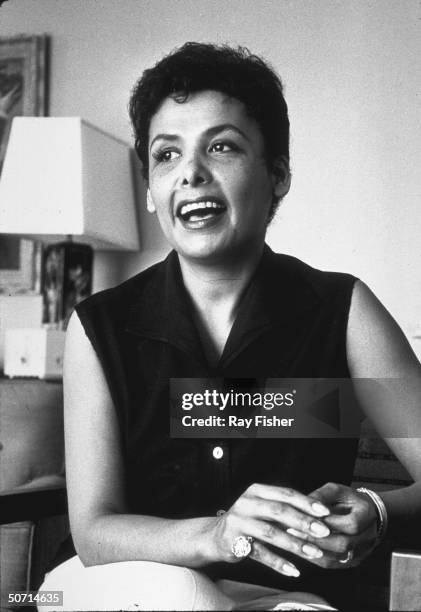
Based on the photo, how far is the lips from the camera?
3.16ft

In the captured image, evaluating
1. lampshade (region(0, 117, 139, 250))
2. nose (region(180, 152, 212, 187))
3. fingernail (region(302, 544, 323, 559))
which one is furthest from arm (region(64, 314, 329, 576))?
lampshade (region(0, 117, 139, 250))

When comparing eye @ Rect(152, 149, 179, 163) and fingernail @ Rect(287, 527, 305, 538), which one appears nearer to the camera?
fingernail @ Rect(287, 527, 305, 538)

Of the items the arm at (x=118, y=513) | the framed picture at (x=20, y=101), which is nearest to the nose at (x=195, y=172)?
the arm at (x=118, y=513)

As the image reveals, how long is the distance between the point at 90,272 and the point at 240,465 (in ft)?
2.43

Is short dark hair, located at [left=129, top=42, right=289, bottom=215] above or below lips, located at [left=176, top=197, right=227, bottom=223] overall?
above

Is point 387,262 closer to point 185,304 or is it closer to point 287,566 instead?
point 185,304

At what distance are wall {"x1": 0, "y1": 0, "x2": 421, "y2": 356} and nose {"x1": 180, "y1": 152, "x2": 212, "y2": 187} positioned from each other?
0.20 metres

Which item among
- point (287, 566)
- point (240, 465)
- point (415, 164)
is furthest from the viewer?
point (415, 164)

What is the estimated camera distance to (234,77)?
101cm

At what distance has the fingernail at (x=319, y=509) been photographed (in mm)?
701

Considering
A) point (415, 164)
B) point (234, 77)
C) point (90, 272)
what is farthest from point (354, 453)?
point (90, 272)

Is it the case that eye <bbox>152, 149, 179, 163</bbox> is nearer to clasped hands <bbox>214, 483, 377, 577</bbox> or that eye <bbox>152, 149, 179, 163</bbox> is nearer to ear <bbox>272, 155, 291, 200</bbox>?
ear <bbox>272, 155, 291, 200</bbox>

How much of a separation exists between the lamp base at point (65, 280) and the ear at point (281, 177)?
59 cm

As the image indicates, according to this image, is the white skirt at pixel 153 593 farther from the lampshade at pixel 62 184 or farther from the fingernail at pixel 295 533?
the lampshade at pixel 62 184
